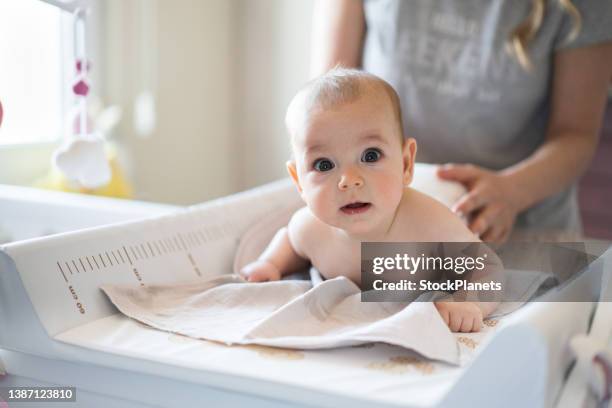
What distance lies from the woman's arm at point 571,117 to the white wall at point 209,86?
1.09 meters

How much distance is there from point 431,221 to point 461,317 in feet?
0.50

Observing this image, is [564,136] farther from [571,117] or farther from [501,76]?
[501,76]

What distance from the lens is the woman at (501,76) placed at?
1.07 metres

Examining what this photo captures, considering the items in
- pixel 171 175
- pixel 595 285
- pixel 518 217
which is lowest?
pixel 171 175

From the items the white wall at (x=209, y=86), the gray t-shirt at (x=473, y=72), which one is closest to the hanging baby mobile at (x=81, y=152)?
the gray t-shirt at (x=473, y=72)

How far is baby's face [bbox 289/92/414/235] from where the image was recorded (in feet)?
2.15

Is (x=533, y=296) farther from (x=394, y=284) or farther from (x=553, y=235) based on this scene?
(x=553, y=235)

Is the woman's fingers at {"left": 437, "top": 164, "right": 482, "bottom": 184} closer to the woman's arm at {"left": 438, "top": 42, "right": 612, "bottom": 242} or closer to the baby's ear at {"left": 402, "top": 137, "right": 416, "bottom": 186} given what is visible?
the woman's arm at {"left": 438, "top": 42, "right": 612, "bottom": 242}

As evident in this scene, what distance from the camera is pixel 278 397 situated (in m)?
0.47

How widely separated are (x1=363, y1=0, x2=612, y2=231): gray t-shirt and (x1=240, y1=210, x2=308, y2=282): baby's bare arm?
1.52ft

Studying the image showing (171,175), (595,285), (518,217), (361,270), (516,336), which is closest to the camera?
(516,336)

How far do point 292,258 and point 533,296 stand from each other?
0.28 m

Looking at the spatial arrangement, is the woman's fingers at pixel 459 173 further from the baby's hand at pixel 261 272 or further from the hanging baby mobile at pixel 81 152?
the hanging baby mobile at pixel 81 152

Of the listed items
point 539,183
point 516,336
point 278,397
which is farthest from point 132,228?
point 539,183
